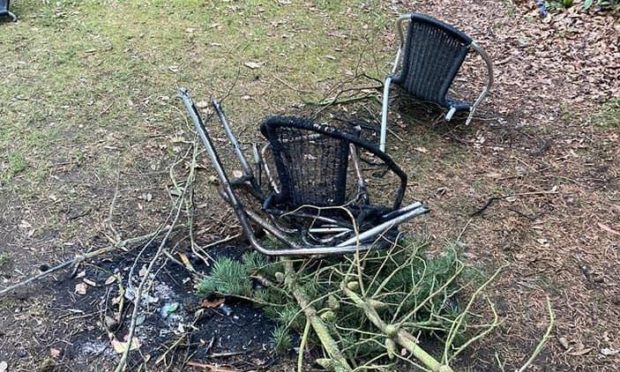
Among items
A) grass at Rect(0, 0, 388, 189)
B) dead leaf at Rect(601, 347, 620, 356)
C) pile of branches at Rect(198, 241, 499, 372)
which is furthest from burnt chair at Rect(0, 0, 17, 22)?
dead leaf at Rect(601, 347, 620, 356)

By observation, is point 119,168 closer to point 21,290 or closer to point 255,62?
point 21,290

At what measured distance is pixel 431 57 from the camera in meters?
3.54

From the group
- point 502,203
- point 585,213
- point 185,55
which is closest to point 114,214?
point 185,55

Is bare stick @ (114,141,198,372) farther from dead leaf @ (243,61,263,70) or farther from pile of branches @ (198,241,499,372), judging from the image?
dead leaf @ (243,61,263,70)

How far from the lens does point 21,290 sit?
2.55 m

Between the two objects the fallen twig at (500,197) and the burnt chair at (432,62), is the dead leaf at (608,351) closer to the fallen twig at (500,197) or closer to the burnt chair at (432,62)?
the fallen twig at (500,197)

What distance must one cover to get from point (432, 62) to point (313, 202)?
4.93 feet

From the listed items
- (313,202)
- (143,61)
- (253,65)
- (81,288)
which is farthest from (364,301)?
(143,61)

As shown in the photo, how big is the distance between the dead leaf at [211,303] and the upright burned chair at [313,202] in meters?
0.28

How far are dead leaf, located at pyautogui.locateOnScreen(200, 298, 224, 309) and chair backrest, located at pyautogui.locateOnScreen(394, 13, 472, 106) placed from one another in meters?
1.94

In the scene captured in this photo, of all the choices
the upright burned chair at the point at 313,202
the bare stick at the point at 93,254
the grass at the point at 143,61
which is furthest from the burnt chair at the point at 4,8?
the bare stick at the point at 93,254

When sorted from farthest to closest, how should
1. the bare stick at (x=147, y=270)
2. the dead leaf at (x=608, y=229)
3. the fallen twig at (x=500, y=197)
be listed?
1. the fallen twig at (x=500, y=197)
2. the dead leaf at (x=608, y=229)
3. the bare stick at (x=147, y=270)

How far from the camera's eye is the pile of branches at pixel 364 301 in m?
2.22

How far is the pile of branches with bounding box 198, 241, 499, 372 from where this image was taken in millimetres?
2219
